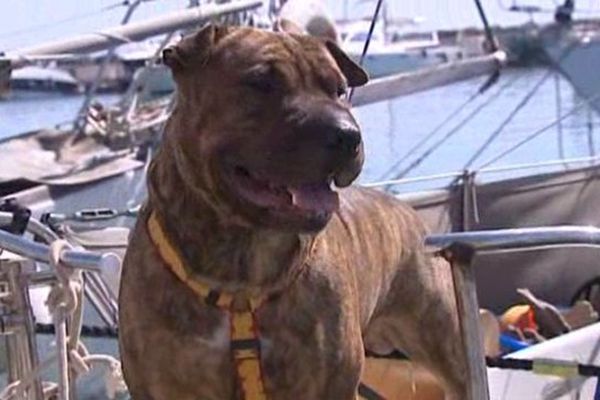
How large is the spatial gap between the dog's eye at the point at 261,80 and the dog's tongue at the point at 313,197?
0.23 metres

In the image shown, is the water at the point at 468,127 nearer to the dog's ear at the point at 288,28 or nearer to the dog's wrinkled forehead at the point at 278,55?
the dog's ear at the point at 288,28

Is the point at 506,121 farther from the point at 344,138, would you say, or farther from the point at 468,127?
the point at 344,138

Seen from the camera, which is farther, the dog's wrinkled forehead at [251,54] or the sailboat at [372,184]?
the sailboat at [372,184]

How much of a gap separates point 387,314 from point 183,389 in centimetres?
115

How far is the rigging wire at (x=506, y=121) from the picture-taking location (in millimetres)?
14578

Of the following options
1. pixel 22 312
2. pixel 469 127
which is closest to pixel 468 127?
pixel 469 127

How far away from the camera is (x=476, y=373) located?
12.8 ft

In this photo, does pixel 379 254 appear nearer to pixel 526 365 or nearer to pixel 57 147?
pixel 526 365

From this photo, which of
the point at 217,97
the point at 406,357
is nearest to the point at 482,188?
the point at 406,357

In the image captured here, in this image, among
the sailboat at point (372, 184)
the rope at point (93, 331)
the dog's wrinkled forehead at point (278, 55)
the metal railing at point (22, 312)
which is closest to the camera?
the dog's wrinkled forehead at point (278, 55)

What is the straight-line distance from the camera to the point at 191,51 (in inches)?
147

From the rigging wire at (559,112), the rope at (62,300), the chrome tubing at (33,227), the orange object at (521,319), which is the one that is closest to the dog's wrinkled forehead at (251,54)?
the rope at (62,300)

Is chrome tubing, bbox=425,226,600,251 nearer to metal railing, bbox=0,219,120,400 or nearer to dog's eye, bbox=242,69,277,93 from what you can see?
dog's eye, bbox=242,69,277,93

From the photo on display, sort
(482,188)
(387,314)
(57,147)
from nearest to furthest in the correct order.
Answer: (387,314) < (482,188) < (57,147)
